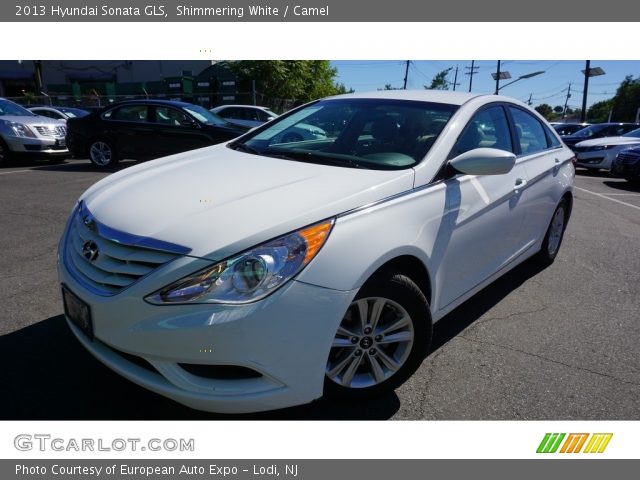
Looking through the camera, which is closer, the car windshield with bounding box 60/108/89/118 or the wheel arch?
the wheel arch

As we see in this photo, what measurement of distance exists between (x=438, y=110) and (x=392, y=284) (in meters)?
1.42

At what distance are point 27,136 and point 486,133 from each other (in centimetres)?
1006

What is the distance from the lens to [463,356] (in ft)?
9.55

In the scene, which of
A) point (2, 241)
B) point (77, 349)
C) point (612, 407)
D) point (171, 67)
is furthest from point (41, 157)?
point (171, 67)

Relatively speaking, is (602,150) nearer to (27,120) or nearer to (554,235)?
(554,235)

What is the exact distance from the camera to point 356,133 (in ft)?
10.4

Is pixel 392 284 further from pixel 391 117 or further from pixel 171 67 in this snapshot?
pixel 171 67

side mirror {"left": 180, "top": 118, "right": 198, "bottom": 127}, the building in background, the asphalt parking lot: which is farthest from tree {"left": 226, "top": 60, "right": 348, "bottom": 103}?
the asphalt parking lot

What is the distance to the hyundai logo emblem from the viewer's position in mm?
2104

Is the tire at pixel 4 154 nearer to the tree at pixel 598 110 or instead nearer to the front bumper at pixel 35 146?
the front bumper at pixel 35 146

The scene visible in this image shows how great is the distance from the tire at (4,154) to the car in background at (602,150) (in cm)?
1408

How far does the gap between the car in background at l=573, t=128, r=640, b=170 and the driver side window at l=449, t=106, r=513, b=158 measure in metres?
11.0

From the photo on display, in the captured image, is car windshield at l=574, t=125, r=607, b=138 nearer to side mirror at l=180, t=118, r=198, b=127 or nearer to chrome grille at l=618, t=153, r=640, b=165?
chrome grille at l=618, t=153, r=640, b=165

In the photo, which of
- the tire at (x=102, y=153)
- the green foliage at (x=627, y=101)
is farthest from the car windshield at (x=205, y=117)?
the green foliage at (x=627, y=101)
